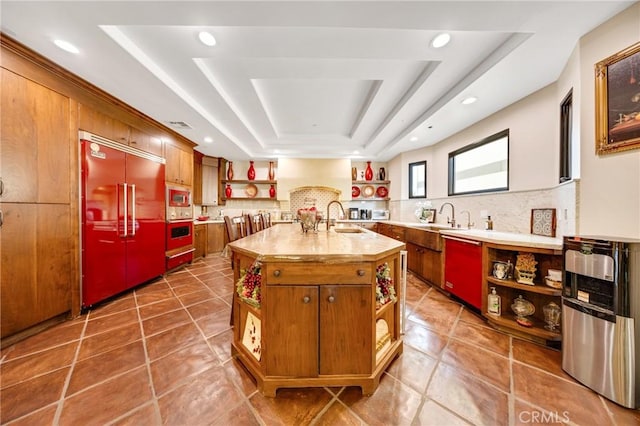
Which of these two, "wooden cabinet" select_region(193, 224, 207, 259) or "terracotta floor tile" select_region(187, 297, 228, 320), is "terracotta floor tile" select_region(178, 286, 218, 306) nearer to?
"terracotta floor tile" select_region(187, 297, 228, 320)

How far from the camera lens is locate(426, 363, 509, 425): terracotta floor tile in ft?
3.63

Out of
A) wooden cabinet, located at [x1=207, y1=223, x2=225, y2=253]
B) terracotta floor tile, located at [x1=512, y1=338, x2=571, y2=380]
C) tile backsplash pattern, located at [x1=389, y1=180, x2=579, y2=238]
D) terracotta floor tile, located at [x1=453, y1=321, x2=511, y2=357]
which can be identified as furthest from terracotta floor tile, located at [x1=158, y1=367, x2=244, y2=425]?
wooden cabinet, located at [x1=207, y1=223, x2=225, y2=253]

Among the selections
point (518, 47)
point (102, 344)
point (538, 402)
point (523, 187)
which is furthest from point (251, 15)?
point (523, 187)

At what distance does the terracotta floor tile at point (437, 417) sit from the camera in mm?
1066

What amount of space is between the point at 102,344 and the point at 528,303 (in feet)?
12.3

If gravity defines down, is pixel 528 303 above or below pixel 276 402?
above

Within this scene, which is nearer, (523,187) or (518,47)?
(518,47)

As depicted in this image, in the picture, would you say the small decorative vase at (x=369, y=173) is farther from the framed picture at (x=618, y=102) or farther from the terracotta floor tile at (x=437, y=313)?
the framed picture at (x=618, y=102)

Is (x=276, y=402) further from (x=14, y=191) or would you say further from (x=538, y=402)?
(x=14, y=191)

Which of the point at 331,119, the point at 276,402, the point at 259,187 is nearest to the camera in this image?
the point at 276,402

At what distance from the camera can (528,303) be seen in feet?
6.10

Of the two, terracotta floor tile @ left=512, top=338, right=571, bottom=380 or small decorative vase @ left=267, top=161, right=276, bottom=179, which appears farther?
small decorative vase @ left=267, top=161, right=276, bottom=179

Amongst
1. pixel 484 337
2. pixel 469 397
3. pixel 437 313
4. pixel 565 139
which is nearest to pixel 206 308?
pixel 469 397

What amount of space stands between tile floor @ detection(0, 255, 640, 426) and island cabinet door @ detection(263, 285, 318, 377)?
7.4 inches
